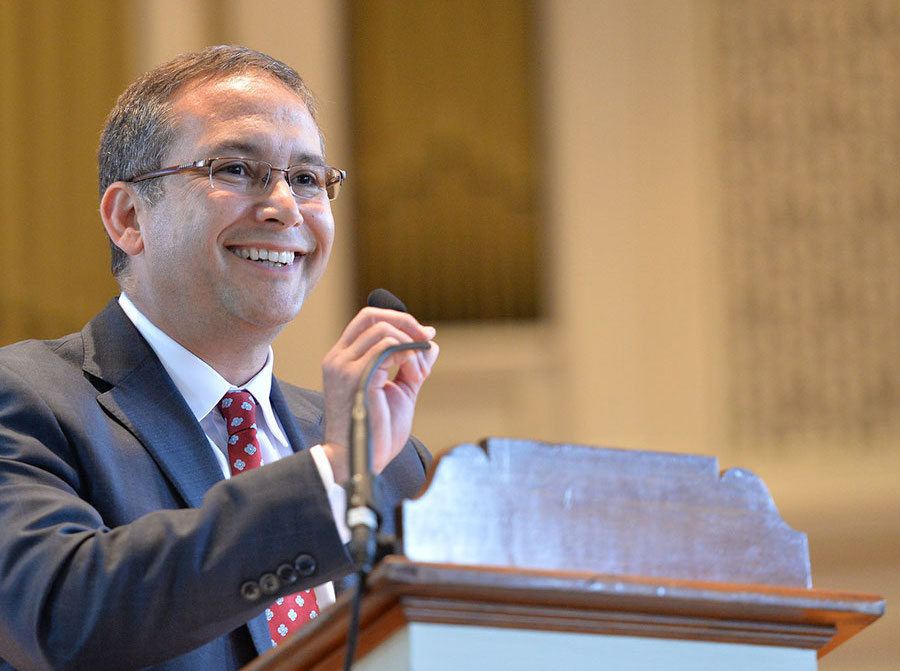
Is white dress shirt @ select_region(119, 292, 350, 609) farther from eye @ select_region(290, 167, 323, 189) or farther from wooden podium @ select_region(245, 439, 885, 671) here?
wooden podium @ select_region(245, 439, 885, 671)

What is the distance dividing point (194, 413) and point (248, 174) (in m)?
0.42

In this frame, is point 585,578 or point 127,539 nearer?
point 585,578

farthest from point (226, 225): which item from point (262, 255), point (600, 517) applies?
Answer: point (600, 517)

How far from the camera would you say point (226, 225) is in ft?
7.42

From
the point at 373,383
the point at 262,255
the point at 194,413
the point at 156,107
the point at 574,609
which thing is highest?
the point at 156,107

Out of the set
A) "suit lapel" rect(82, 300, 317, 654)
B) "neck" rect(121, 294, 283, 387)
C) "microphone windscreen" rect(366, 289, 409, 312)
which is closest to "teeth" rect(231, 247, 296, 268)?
"neck" rect(121, 294, 283, 387)

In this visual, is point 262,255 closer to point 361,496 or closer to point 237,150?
point 237,150

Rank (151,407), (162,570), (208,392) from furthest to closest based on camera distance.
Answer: (208,392), (151,407), (162,570)

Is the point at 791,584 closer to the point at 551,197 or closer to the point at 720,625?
the point at 720,625

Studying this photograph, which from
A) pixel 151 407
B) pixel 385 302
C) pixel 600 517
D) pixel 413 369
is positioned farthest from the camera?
pixel 151 407

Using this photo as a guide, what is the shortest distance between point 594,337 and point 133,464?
398cm

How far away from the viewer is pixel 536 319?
19.5 ft

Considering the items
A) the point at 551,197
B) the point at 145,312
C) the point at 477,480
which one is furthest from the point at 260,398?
the point at 551,197

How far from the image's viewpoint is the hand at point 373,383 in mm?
1569
